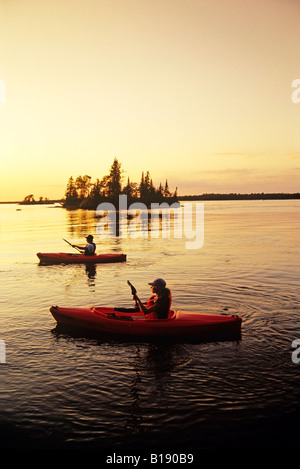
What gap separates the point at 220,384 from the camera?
26.2 feet

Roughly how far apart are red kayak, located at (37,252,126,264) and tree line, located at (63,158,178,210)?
301ft

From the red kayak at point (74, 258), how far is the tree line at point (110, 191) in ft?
301

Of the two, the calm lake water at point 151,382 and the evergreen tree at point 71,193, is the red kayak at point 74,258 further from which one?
the evergreen tree at point 71,193

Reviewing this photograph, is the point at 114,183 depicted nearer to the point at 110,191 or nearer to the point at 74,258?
the point at 110,191

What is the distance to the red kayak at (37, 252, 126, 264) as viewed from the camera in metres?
23.3

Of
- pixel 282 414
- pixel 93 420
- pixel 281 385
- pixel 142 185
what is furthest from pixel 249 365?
pixel 142 185

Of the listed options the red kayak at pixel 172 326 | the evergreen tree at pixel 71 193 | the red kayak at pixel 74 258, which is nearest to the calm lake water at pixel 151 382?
the red kayak at pixel 172 326

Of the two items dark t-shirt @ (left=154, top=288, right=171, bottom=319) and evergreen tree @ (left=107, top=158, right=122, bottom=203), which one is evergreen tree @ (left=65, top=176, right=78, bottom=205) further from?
dark t-shirt @ (left=154, top=288, right=171, bottom=319)

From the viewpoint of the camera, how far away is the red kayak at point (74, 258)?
2331 cm

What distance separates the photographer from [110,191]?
115125 mm

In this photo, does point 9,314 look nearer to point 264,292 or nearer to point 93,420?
point 93,420

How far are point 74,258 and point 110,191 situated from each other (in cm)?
9322
